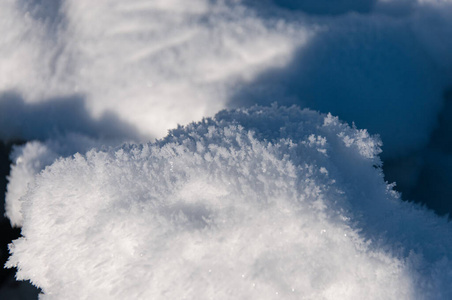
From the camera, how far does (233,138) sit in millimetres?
513

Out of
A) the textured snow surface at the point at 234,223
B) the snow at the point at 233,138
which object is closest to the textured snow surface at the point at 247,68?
the snow at the point at 233,138

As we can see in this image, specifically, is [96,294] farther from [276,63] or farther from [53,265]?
[276,63]

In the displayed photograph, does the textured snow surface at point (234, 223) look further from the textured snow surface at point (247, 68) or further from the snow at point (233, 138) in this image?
the textured snow surface at point (247, 68)

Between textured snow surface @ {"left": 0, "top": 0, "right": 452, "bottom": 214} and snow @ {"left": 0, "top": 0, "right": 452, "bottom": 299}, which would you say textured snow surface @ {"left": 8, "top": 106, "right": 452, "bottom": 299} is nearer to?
snow @ {"left": 0, "top": 0, "right": 452, "bottom": 299}

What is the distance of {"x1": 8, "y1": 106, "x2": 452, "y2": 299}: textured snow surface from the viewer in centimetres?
45

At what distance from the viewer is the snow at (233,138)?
0.45 meters

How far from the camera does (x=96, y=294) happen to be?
0.48m

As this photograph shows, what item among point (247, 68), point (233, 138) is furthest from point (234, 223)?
point (247, 68)

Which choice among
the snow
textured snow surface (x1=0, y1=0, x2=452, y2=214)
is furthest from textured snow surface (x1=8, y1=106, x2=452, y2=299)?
textured snow surface (x1=0, y1=0, x2=452, y2=214)

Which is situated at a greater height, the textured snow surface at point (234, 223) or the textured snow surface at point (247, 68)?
the textured snow surface at point (247, 68)

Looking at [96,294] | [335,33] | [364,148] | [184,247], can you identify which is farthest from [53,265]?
[335,33]

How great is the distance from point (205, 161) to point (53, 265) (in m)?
0.24

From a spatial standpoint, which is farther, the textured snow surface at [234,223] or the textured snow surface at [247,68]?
the textured snow surface at [247,68]

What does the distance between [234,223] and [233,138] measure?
11cm
